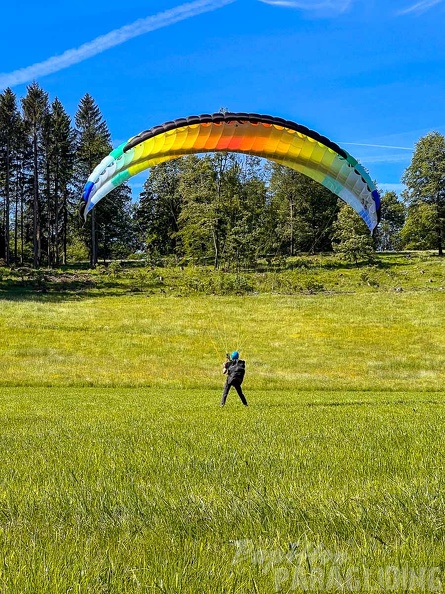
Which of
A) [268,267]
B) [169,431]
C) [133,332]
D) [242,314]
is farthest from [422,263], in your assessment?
[169,431]

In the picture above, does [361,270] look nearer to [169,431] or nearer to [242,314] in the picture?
[242,314]

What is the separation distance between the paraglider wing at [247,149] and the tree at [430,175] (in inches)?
2259

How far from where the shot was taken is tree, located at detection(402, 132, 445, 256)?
66.6 metres

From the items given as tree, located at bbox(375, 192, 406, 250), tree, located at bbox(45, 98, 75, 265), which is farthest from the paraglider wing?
tree, located at bbox(375, 192, 406, 250)

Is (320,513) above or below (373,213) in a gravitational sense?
below

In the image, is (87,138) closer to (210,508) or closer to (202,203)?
(202,203)

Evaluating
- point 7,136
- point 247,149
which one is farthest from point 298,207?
point 247,149

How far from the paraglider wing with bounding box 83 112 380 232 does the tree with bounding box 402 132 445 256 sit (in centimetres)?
5738

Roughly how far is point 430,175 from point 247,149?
62.4 meters

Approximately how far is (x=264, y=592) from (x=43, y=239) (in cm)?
8332

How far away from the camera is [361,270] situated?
2172 inches

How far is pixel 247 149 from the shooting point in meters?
14.2

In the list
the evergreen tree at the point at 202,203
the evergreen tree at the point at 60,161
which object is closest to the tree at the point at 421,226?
the evergreen tree at the point at 202,203

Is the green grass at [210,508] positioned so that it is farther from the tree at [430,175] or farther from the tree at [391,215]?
the tree at [391,215]
